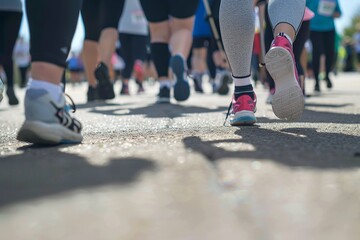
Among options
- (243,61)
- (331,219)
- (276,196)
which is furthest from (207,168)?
(243,61)

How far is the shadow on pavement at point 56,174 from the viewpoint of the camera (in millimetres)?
954

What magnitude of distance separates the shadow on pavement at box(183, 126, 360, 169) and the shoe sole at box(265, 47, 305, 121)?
100 millimetres

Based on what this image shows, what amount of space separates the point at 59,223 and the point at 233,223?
0.26 meters

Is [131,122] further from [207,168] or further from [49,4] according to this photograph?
[207,168]

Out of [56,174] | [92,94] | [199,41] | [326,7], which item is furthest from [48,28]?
[199,41]

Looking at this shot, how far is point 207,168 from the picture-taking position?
1.10 meters

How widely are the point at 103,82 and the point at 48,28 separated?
271 centimetres

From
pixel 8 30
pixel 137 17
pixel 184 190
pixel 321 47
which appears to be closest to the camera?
pixel 184 190

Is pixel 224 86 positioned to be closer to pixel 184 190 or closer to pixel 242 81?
pixel 242 81

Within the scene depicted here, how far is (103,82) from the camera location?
4324 mm

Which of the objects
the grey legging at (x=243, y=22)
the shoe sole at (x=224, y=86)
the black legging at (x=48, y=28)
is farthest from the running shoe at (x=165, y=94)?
the black legging at (x=48, y=28)

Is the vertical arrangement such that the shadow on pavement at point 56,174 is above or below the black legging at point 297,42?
below

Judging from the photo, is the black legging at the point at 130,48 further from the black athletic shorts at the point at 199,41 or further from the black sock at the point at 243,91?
the black sock at the point at 243,91

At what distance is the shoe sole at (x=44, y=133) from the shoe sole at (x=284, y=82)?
0.78 metres
